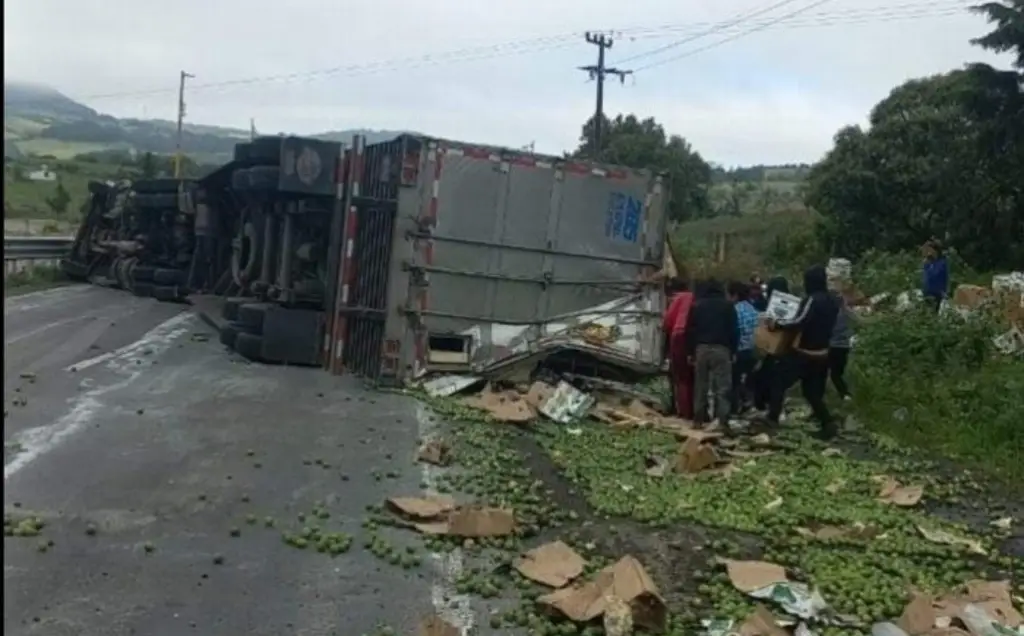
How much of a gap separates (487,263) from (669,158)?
130 feet

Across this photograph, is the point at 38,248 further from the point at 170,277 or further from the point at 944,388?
the point at 944,388

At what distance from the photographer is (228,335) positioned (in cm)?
1588

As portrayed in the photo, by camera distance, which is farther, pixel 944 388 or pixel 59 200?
pixel 59 200

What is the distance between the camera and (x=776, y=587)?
6.13 meters

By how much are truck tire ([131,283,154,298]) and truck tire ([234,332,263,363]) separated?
37.4 ft

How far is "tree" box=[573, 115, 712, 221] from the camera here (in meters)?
51.5

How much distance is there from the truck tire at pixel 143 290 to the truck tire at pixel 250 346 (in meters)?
11.4

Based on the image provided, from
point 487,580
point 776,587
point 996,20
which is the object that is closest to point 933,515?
point 776,587

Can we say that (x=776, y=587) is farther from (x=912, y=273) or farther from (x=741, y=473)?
(x=912, y=273)

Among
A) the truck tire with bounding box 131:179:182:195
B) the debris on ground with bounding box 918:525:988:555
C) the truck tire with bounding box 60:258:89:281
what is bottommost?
the truck tire with bounding box 60:258:89:281

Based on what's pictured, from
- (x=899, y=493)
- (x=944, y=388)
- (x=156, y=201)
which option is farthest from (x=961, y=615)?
(x=156, y=201)

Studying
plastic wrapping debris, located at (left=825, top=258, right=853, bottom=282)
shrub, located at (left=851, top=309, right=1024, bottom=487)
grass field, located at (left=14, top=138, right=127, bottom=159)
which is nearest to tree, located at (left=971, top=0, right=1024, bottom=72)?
plastic wrapping debris, located at (left=825, top=258, right=853, bottom=282)

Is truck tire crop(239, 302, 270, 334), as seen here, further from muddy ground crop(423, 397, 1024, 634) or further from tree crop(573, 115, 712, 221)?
tree crop(573, 115, 712, 221)

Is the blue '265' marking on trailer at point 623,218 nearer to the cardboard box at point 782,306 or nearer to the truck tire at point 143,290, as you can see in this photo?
the cardboard box at point 782,306
